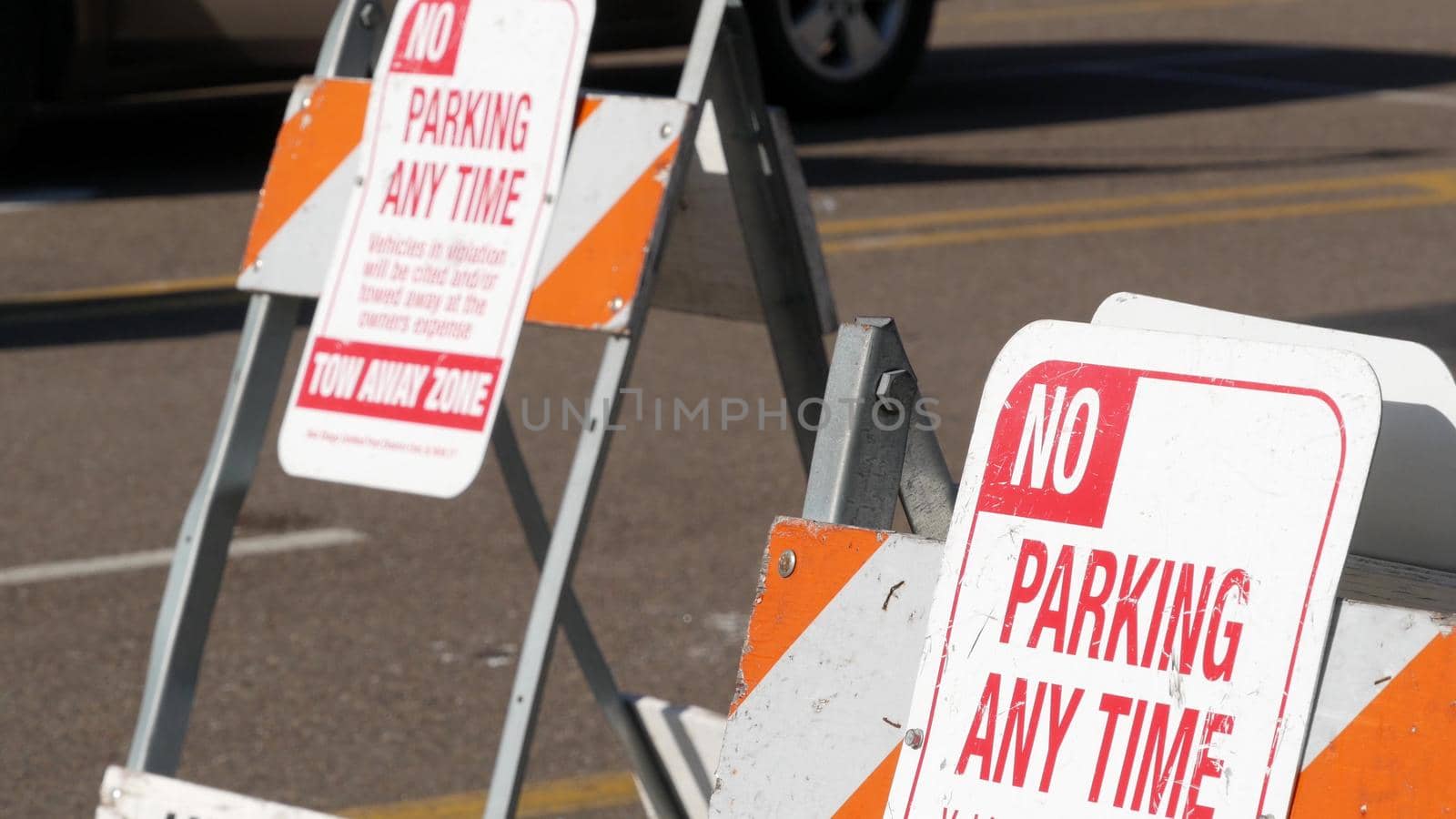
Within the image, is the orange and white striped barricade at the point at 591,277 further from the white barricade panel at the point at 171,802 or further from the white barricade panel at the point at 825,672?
the white barricade panel at the point at 825,672

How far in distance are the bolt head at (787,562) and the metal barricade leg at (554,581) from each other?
1.78 feet

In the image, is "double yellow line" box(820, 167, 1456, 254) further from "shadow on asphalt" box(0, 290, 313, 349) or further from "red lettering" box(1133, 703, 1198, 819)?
"red lettering" box(1133, 703, 1198, 819)

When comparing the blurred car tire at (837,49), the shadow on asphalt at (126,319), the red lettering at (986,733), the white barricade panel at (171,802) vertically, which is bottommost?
the white barricade panel at (171,802)

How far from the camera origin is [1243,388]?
1.71m

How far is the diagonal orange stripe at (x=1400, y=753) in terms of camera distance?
61.7 inches

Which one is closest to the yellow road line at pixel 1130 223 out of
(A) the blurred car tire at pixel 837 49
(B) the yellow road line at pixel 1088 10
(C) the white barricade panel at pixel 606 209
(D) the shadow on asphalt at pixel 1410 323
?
(D) the shadow on asphalt at pixel 1410 323

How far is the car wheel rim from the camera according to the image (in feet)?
34.0

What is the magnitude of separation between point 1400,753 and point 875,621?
504 mm

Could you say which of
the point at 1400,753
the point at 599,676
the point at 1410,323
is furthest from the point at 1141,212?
the point at 1400,753

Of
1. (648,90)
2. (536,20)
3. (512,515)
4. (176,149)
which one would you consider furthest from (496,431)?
(648,90)

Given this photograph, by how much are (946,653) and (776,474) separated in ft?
11.9

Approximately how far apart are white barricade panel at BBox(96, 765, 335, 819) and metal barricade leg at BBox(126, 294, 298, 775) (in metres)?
0.06

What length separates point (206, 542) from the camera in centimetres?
276

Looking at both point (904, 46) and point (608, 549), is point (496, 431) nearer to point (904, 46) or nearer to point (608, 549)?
point (608, 549)
